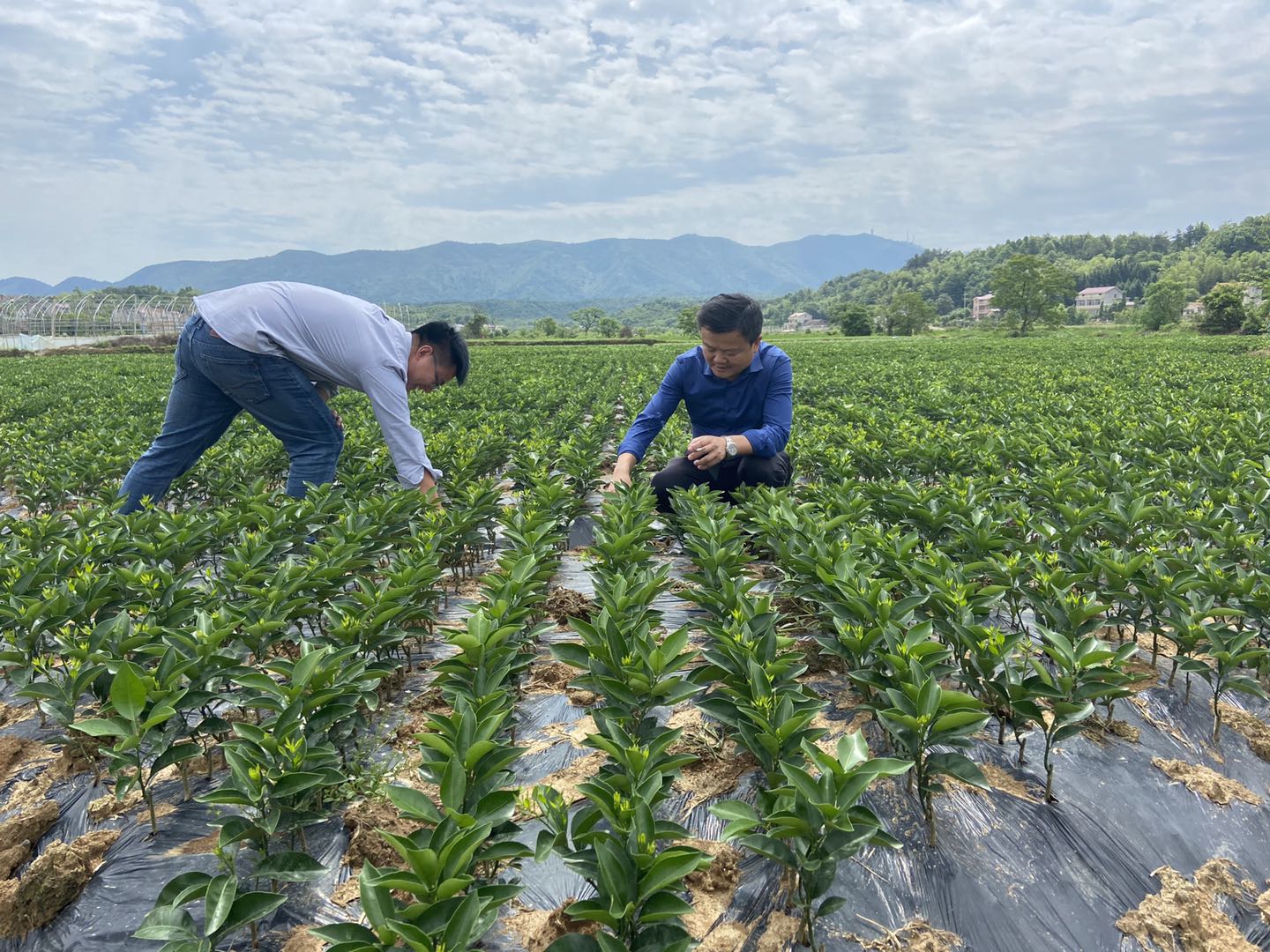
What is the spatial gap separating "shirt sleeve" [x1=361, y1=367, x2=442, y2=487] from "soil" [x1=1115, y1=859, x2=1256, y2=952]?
3967 mm

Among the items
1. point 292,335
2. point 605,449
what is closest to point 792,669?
point 292,335

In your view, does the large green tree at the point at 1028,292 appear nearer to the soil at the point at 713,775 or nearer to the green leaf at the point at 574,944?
the soil at the point at 713,775

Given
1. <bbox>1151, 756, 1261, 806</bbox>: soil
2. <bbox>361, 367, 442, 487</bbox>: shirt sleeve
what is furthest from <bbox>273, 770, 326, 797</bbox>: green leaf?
<bbox>1151, 756, 1261, 806</bbox>: soil

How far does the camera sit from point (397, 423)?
4.50 metres

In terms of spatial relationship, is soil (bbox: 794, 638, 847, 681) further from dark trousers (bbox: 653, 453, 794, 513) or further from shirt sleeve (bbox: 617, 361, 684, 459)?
shirt sleeve (bbox: 617, 361, 684, 459)

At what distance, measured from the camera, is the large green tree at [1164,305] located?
60.1 meters

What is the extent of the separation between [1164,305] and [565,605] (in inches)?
2922

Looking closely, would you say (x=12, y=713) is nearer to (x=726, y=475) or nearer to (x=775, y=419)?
(x=726, y=475)

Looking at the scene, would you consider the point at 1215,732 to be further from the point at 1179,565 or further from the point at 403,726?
the point at 403,726

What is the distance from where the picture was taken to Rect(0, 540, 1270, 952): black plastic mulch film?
6.45 feet

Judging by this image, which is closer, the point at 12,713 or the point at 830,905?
the point at 830,905

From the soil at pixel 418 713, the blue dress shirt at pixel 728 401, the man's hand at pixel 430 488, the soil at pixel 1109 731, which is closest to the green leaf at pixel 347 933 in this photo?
the soil at pixel 418 713

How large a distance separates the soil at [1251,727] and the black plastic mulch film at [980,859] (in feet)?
0.16

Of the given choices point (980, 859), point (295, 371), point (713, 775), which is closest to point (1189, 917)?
point (980, 859)
